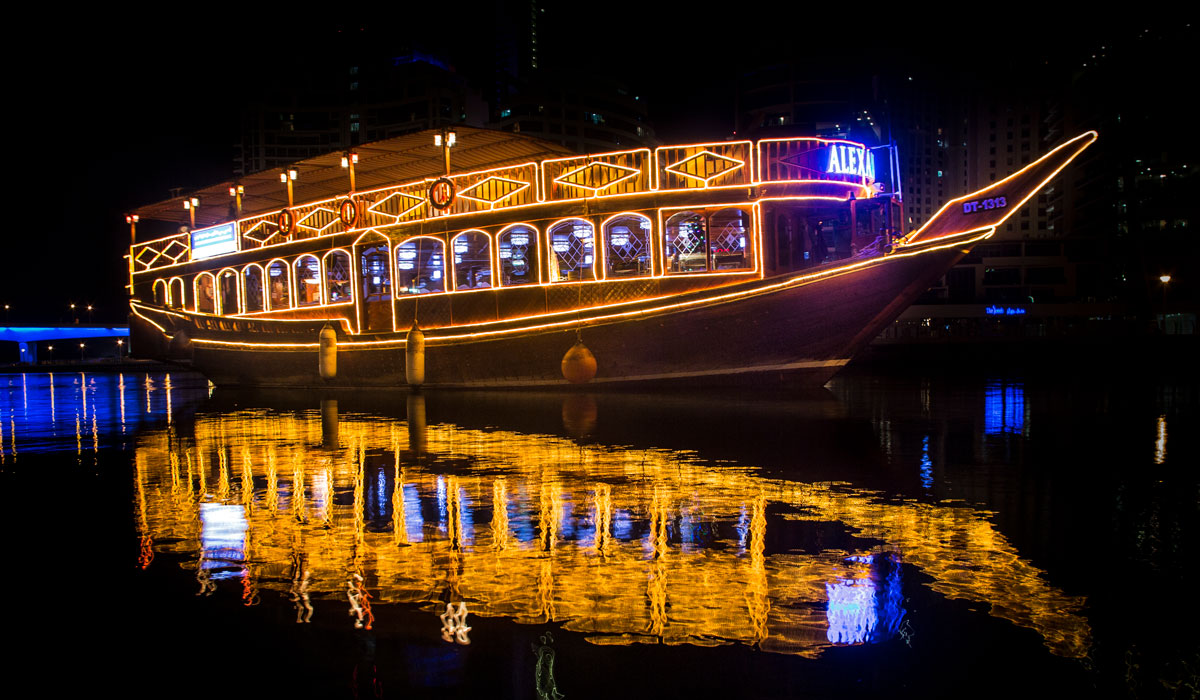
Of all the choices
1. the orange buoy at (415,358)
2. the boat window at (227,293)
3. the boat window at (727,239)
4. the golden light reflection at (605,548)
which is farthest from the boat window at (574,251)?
the boat window at (227,293)

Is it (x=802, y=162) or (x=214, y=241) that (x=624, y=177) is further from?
(x=214, y=241)

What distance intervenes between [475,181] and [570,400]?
6.77 m

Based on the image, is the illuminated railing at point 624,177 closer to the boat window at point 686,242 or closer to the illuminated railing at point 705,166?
the illuminated railing at point 705,166

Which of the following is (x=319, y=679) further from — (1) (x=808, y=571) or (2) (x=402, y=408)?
(2) (x=402, y=408)

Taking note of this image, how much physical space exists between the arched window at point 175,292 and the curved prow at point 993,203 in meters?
22.4

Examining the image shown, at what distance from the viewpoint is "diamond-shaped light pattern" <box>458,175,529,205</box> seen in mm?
17500

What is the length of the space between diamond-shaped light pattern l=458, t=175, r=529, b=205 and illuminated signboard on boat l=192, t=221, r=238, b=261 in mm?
8610

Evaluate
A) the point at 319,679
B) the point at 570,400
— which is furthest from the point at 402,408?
the point at 319,679

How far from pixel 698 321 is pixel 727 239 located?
3.13 m

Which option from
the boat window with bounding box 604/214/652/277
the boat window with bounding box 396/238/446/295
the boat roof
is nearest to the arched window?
the boat roof

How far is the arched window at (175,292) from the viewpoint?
84.3ft

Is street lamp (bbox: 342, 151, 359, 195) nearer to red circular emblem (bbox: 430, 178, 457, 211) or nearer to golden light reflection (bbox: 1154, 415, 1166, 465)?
red circular emblem (bbox: 430, 178, 457, 211)

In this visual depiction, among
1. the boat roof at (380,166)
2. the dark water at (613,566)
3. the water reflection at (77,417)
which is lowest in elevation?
the dark water at (613,566)

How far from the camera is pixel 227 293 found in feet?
81.9
